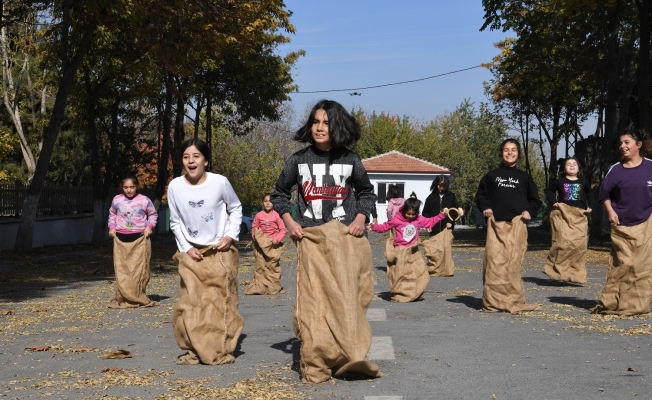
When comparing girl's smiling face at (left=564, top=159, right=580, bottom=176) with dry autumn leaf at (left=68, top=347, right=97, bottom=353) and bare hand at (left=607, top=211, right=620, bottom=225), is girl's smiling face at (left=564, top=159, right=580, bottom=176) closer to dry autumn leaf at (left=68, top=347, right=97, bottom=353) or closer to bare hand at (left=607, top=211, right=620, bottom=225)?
bare hand at (left=607, top=211, right=620, bottom=225)

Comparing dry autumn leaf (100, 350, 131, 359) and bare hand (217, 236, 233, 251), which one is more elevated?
bare hand (217, 236, 233, 251)

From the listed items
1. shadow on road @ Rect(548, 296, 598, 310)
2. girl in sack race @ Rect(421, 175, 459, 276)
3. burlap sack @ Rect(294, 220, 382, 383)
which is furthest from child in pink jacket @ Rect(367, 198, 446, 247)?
burlap sack @ Rect(294, 220, 382, 383)

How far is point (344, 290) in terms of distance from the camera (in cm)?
729

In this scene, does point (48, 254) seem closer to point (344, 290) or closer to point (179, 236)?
point (179, 236)

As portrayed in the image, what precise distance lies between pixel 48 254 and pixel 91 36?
18.4 feet

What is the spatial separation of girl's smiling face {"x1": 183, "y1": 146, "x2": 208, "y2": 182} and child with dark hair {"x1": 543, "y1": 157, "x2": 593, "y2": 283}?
326 inches

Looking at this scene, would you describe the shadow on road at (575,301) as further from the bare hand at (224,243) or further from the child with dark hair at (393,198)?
the child with dark hair at (393,198)

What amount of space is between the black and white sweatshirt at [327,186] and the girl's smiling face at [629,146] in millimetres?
4700

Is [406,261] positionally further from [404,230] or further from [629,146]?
[629,146]

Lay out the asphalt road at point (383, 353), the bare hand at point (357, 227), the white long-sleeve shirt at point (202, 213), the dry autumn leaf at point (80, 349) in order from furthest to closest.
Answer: the dry autumn leaf at point (80, 349) < the white long-sleeve shirt at point (202, 213) < the bare hand at point (357, 227) < the asphalt road at point (383, 353)

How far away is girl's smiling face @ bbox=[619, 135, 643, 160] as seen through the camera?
11359mm

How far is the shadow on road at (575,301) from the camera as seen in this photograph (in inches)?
494

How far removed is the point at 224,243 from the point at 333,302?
62.8 inches

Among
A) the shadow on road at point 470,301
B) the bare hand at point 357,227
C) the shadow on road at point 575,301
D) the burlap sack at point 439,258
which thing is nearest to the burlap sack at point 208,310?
the bare hand at point 357,227
